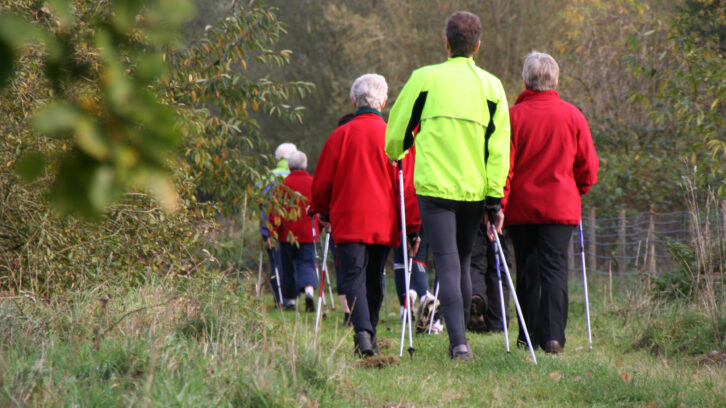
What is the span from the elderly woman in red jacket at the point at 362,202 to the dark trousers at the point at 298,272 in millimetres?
4987

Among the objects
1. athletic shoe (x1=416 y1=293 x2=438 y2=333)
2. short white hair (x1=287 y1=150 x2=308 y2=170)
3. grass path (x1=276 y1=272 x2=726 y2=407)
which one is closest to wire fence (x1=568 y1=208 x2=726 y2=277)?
short white hair (x1=287 y1=150 x2=308 y2=170)

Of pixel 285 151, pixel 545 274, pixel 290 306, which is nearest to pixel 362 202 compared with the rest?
pixel 545 274

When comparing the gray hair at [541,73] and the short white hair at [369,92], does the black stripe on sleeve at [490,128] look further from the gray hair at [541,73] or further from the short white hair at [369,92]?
the short white hair at [369,92]

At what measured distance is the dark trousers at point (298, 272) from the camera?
11.6 m

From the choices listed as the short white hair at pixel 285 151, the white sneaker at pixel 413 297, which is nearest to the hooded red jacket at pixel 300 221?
the short white hair at pixel 285 151

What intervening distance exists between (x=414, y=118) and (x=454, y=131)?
0.29 m

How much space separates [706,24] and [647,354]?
298 inches

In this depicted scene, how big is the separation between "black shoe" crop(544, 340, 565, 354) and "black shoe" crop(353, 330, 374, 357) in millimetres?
1290

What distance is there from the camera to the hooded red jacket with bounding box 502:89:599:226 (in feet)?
20.9

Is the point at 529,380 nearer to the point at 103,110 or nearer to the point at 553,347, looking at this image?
the point at 553,347

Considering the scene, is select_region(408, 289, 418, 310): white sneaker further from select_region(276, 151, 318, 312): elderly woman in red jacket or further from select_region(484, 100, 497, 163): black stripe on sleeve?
select_region(484, 100, 497, 163): black stripe on sleeve

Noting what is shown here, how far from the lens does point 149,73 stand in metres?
1.75

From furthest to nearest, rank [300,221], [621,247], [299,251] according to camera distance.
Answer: [621,247] < [299,251] < [300,221]

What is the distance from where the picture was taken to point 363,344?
614cm
